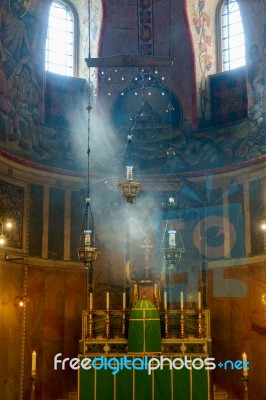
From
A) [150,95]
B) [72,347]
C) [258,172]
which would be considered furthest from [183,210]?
[72,347]

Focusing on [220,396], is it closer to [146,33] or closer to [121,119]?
[121,119]

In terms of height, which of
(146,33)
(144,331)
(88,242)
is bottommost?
(144,331)

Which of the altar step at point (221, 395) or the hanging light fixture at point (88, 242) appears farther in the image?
the altar step at point (221, 395)

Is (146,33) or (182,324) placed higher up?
(146,33)

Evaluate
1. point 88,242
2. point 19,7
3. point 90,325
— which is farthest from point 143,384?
point 19,7

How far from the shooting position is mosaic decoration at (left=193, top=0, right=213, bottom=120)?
20453mm

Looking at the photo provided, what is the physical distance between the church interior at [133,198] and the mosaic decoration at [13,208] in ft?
0.20

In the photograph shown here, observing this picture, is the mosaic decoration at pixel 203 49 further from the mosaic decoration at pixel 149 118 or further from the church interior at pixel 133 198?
the mosaic decoration at pixel 149 118

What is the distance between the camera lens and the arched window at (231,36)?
2056 centimetres

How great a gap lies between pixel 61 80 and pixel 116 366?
9.57 metres

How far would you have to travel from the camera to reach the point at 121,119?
20719mm

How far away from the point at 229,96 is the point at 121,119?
11.8 ft

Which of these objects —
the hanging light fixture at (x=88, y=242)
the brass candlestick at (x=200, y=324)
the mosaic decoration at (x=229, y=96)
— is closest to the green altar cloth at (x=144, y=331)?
the brass candlestick at (x=200, y=324)

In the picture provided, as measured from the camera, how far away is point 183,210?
19.8m
